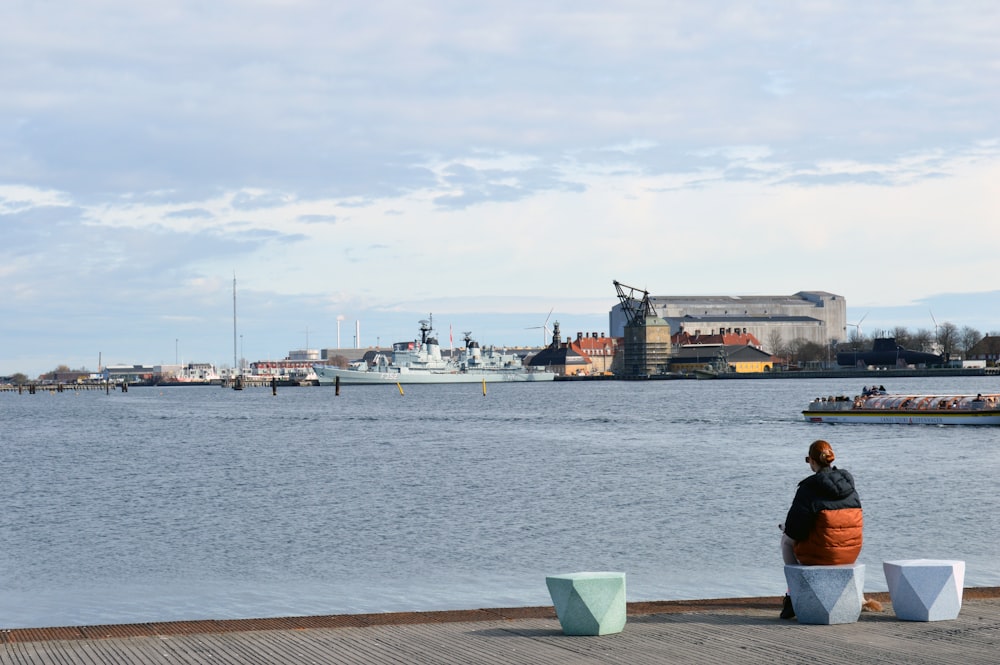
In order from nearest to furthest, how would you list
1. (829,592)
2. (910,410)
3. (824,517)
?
(829,592)
(824,517)
(910,410)

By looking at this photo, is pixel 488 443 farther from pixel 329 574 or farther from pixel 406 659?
pixel 406 659

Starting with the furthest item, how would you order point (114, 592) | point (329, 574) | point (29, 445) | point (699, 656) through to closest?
point (29, 445) → point (329, 574) → point (114, 592) → point (699, 656)

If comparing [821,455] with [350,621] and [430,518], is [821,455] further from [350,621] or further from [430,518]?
[430,518]

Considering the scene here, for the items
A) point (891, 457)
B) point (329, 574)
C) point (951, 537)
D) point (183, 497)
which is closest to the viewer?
point (329, 574)

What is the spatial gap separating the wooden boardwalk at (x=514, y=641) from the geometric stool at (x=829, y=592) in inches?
4.8

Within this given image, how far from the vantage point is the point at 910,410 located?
71062mm

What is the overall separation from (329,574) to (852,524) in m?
10.8

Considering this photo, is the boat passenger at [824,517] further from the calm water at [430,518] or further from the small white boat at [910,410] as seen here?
the small white boat at [910,410]

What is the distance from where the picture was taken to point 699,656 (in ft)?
31.5

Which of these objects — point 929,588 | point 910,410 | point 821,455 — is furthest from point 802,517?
point 910,410

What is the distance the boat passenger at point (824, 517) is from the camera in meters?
11.0

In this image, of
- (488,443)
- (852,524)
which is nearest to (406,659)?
(852,524)

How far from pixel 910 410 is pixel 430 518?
49.9 m

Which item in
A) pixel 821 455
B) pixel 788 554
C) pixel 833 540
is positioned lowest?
pixel 788 554
